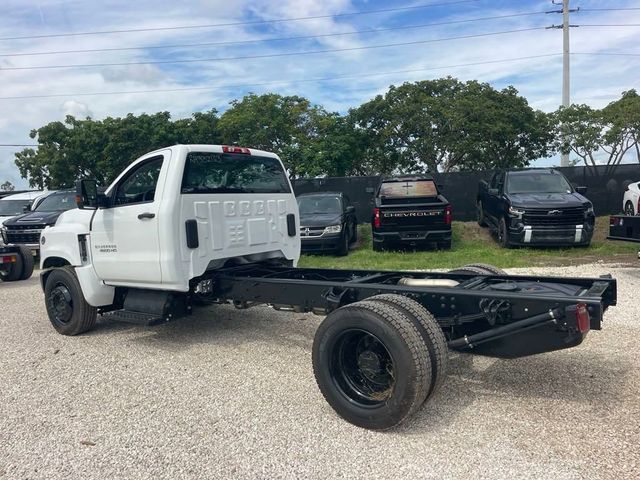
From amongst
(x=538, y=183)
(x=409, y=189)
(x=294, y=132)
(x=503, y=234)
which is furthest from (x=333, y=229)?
(x=294, y=132)

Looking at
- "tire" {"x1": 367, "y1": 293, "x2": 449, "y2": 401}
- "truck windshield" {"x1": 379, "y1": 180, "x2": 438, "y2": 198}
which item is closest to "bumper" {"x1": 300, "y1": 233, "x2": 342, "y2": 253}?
"truck windshield" {"x1": 379, "y1": 180, "x2": 438, "y2": 198}

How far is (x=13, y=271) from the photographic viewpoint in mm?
11617

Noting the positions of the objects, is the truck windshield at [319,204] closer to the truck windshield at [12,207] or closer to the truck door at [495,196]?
the truck door at [495,196]

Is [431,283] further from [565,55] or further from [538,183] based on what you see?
[565,55]

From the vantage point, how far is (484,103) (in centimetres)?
2492

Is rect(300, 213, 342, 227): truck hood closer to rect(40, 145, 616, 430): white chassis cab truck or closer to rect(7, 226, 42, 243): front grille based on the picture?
rect(40, 145, 616, 430): white chassis cab truck

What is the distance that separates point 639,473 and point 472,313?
137 centimetres

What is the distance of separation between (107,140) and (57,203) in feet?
50.6

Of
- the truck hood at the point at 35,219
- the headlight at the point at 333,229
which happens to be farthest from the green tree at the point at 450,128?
the truck hood at the point at 35,219

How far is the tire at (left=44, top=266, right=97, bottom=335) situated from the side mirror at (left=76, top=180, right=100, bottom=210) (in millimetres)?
985

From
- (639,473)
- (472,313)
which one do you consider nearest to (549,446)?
(639,473)

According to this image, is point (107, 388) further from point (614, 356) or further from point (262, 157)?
point (614, 356)

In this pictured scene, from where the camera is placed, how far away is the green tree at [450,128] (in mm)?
24891

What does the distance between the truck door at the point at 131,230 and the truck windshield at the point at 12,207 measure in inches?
539
